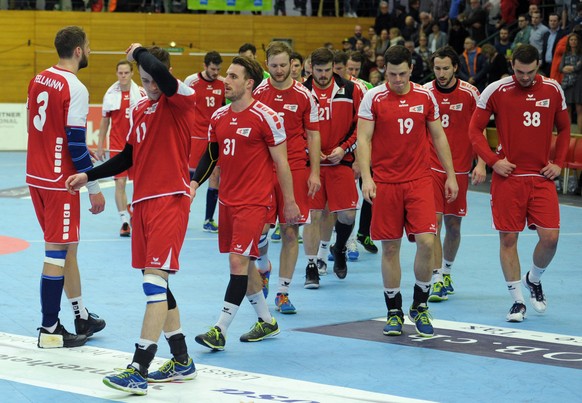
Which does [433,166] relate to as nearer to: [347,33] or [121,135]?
[121,135]

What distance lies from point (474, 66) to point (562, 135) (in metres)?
12.3

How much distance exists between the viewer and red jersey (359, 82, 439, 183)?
7.87 meters

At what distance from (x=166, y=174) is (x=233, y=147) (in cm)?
106

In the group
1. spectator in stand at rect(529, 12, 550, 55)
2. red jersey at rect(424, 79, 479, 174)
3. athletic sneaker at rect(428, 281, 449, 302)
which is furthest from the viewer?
spectator in stand at rect(529, 12, 550, 55)

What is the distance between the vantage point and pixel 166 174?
6371 millimetres

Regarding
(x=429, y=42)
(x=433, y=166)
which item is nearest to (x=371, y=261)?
(x=433, y=166)

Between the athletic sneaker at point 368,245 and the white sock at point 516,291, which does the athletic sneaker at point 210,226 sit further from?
the white sock at point 516,291

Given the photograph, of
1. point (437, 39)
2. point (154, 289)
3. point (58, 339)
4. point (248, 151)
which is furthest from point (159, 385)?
point (437, 39)

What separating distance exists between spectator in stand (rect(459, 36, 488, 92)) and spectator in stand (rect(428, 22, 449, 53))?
1952mm

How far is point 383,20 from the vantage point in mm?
26641

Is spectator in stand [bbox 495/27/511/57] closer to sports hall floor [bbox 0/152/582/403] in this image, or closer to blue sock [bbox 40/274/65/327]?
sports hall floor [bbox 0/152/582/403]

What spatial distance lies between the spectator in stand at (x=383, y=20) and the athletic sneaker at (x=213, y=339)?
20.2 m

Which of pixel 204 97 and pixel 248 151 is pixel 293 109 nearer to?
pixel 248 151

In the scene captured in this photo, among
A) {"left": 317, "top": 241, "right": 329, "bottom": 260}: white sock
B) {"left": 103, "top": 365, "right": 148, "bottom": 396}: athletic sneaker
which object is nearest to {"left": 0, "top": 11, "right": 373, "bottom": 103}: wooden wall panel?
{"left": 317, "top": 241, "right": 329, "bottom": 260}: white sock
